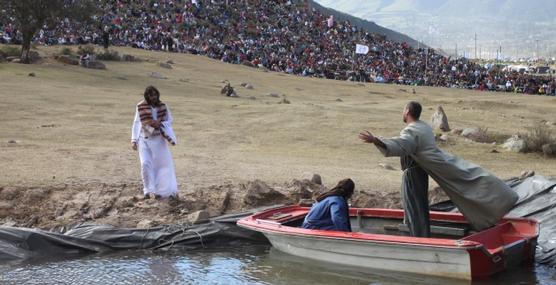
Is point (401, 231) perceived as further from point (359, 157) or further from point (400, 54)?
point (400, 54)

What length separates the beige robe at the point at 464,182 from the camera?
7609 mm

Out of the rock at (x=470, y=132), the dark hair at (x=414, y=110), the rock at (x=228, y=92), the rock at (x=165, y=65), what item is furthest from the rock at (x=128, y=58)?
the dark hair at (x=414, y=110)

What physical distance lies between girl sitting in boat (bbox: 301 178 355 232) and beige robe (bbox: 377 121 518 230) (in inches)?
37.6

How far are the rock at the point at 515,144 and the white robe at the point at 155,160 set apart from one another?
10083 millimetres

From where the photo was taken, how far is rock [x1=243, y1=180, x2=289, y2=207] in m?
10.8

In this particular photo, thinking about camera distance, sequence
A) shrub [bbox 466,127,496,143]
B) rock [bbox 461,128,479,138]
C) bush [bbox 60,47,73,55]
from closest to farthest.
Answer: shrub [bbox 466,127,496,143], rock [bbox 461,128,479,138], bush [bbox 60,47,73,55]

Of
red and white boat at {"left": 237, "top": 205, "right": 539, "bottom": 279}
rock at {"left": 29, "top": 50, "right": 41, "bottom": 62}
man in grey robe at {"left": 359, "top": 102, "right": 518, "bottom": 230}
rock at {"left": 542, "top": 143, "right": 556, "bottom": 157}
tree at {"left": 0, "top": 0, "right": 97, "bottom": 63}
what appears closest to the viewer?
red and white boat at {"left": 237, "top": 205, "right": 539, "bottom": 279}

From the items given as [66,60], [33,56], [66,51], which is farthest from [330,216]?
[66,51]

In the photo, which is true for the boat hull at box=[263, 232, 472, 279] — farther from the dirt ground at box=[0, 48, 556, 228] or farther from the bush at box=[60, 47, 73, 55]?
the bush at box=[60, 47, 73, 55]

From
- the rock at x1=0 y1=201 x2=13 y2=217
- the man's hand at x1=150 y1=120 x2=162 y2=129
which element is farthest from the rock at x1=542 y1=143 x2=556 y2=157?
the rock at x1=0 y1=201 x2=13 y2=217

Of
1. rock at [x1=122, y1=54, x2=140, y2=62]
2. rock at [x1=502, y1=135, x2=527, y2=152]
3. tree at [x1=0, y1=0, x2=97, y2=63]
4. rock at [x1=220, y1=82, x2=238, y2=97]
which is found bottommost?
rock at [x1=502, y1=135, x2=527, y2=152]

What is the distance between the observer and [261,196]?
1086cm

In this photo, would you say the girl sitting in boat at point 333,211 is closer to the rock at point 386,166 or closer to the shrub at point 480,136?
the rock at point 386,166

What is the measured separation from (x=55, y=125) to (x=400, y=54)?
139 ft
